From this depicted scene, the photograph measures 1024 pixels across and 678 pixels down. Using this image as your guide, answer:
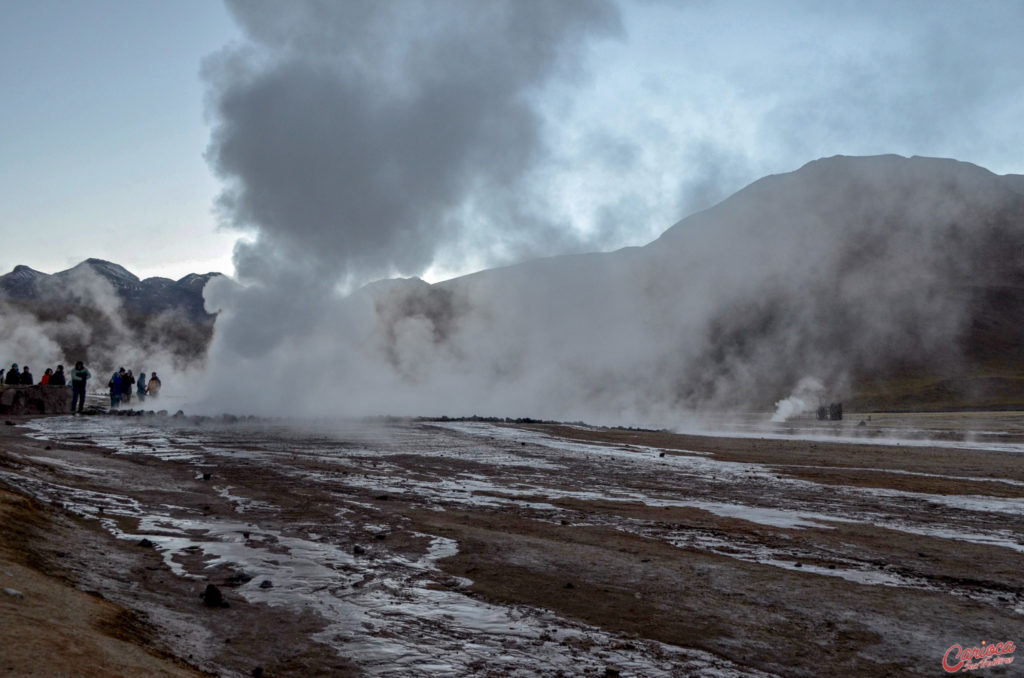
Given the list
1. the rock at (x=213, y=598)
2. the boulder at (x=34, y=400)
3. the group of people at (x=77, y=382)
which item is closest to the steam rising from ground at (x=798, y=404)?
the group of people at (x=77, y=382)

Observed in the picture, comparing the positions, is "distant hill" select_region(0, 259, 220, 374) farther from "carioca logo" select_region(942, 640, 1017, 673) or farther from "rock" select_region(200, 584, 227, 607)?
"carioca logo" select_region(942, 640, 1017, 673)

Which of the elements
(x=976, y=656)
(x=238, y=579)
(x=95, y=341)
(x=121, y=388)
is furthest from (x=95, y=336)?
(x=976, y=656)

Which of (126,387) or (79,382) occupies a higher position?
(79,382)

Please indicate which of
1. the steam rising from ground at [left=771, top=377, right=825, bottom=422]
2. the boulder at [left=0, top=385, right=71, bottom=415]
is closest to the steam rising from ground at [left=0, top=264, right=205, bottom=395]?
the boulder at [left=0, top=385, right=71, bottom=415]

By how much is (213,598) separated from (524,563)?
3.13m

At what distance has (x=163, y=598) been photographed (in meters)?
6.39

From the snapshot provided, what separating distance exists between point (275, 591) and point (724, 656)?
3.81 m

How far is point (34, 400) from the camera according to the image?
31797mm

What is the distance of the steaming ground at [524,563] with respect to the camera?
18.6 feet

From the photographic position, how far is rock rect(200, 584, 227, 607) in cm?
632

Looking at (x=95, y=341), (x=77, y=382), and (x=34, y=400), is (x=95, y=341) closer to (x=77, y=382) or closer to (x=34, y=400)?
(x=34, y=400)

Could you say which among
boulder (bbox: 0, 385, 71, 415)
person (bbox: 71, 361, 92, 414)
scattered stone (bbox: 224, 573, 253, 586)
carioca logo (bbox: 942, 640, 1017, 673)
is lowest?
scattered stone (bbox: 224, 573, 253, 586)

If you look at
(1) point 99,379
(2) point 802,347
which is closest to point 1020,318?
(2) point 802,347

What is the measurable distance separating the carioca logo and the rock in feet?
18.0
